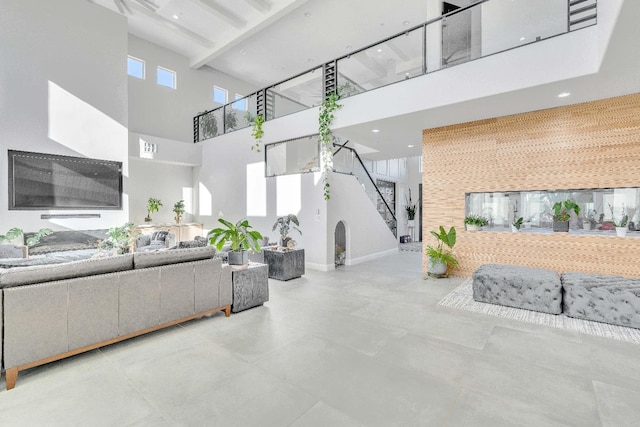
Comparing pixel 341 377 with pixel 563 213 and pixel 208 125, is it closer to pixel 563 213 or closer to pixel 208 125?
pixel 563 213

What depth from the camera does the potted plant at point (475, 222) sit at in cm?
593

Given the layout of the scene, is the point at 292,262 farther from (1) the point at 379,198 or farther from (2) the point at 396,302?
(1) the point at 379,198

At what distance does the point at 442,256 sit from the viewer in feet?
19.6

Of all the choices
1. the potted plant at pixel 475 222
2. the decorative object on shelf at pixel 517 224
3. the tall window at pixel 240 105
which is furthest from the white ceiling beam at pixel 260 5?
the decorative object on shelf at pixel 517 224

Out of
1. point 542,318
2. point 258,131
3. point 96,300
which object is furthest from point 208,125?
point 542,318

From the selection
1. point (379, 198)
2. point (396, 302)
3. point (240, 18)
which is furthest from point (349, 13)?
point (396, 302)

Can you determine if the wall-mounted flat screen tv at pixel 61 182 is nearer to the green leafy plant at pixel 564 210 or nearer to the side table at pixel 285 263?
the side table at pixel 285 263

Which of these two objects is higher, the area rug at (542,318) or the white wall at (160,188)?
the white wall at (160,188)

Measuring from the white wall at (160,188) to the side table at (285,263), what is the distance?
17.7 ft

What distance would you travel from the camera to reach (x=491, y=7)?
15.8ft

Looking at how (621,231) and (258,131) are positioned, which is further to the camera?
(258,131)

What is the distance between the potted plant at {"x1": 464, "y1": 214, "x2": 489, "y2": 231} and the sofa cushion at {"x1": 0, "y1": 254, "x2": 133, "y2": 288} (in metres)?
5.75

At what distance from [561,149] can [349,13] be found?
631 cm

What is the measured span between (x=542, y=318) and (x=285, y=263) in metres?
4.13
